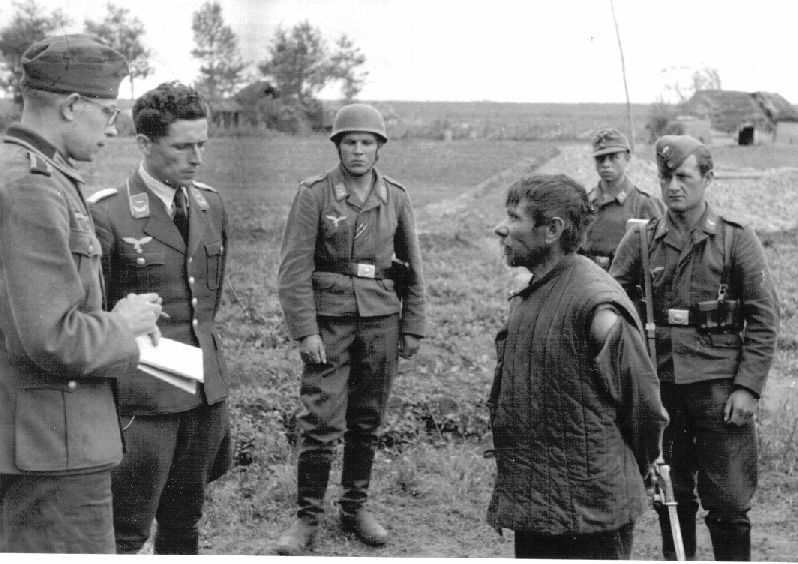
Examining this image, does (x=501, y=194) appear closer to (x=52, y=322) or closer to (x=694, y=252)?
(x=694, y=252)

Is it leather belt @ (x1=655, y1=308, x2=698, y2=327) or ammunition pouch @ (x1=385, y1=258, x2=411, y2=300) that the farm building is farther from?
ammunition pouch @ (x1=385, y1=258, x2=411, y2=300)

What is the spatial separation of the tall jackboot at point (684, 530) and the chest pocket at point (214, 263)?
80.8 inches

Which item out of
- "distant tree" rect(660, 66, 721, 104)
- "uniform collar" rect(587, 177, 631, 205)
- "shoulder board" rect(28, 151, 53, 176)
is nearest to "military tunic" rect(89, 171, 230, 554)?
"shoulder board" rect(28, 151, 53, 176)

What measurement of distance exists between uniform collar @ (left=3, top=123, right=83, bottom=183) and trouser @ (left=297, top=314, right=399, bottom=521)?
1960 millimetres

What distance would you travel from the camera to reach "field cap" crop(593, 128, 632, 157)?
5.90 metres

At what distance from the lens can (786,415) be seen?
6324 millimetres

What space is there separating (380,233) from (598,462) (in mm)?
1921

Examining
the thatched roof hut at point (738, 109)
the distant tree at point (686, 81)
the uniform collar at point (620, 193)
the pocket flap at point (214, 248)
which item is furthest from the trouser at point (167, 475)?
the uniform collar at point (620, 193)

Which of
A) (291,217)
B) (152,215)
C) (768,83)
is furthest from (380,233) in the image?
(768,83)

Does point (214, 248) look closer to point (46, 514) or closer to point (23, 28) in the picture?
point (23, 28)

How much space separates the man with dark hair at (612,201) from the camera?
19.1ft

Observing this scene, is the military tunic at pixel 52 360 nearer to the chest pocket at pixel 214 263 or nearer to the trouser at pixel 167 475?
the trouser at pixel 167 475

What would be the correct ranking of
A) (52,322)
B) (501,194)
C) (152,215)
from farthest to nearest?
(501,194) < (152,215) < (52,322)

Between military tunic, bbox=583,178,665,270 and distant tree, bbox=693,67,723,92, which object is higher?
distant tree, bbox=693,67,723,92
